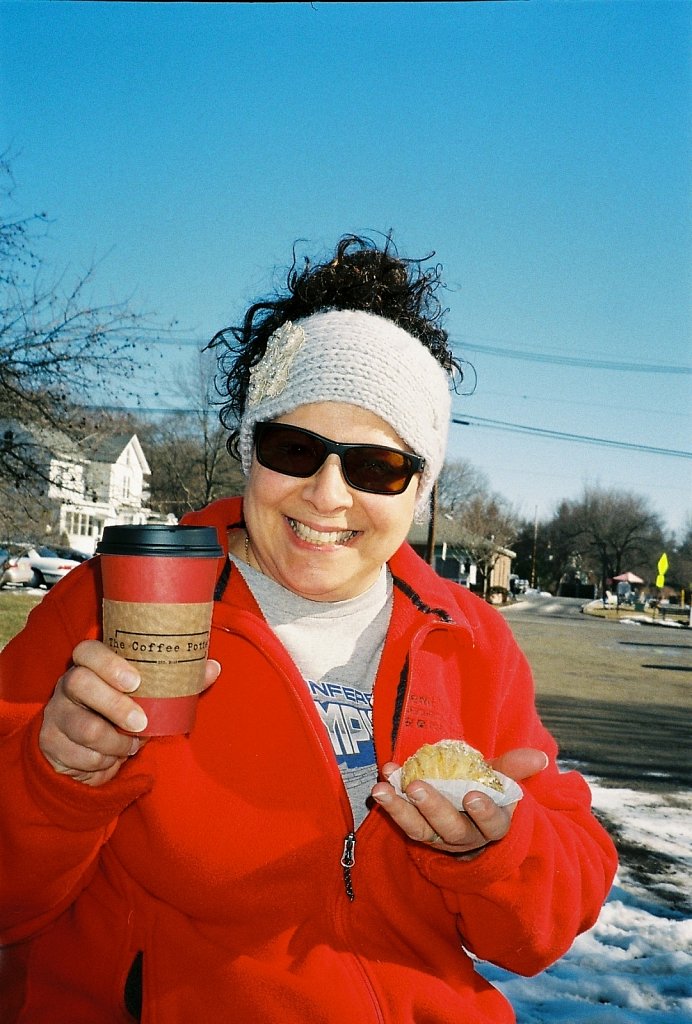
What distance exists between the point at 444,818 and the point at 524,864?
35cm

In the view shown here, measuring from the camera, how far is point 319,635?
6.43ft

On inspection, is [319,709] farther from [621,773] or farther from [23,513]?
[23,513]

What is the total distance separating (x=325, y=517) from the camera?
184 cm

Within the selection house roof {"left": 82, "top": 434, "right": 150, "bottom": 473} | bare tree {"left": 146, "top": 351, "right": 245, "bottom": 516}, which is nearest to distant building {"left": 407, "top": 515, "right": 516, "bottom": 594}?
bare tree {"left": 146, "top": 351, "right": 245, "bottom": 516}

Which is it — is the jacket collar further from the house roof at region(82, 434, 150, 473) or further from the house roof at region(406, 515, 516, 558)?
the house roof at region(406, 515, 516, 558)

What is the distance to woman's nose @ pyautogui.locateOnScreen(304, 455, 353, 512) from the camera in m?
1.80

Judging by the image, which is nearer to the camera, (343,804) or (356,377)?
(343,804)

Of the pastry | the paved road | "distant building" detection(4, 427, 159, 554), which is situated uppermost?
"distant building" detection(4, 427, 159, 554)

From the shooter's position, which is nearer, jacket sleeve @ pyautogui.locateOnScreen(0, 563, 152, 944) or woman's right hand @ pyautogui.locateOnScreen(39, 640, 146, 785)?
woman's right hand @ pyautogui.locateOnScreen(39, 640, 146, 785)

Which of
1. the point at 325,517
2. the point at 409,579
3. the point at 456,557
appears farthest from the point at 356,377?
the point at 456,557

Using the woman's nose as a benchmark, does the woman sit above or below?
below

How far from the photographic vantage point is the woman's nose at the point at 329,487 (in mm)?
1801

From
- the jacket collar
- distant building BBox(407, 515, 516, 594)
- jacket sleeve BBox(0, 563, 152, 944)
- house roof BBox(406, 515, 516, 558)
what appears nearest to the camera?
jacket sleeve BBox(0, 563, 152, 944)

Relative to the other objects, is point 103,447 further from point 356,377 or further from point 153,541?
point 153,541
